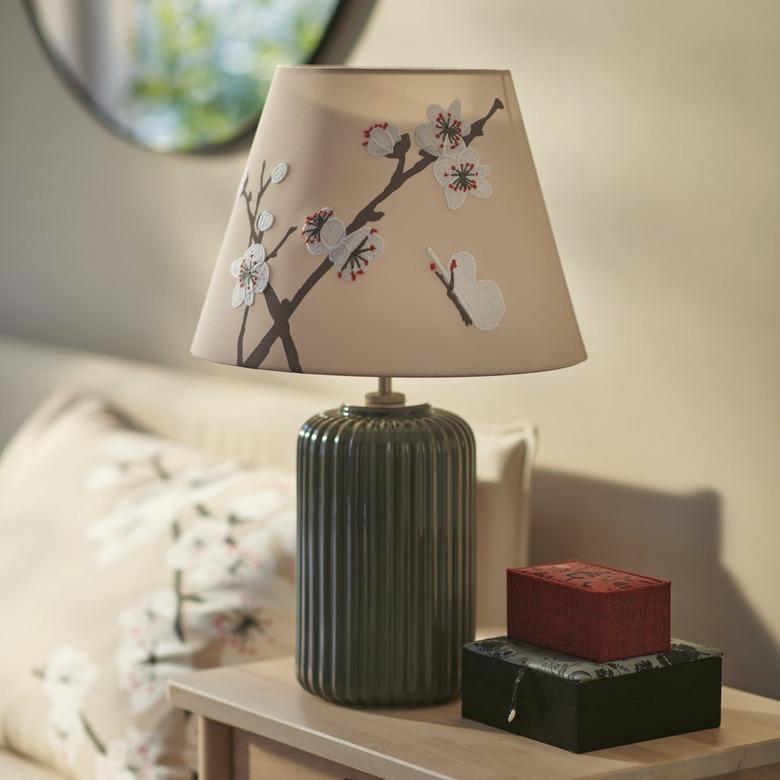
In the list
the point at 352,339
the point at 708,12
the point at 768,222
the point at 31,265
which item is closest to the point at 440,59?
the point at 708,12

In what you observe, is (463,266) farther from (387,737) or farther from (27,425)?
(27,425)

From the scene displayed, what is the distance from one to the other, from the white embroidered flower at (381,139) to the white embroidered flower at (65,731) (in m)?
0.76

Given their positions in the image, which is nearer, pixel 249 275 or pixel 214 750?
pixel 249 275

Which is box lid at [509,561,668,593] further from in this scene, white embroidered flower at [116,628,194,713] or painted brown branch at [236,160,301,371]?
white embroidered flower at [116,628,194,713]

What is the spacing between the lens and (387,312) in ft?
3.97

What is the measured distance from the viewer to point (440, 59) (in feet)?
5.82

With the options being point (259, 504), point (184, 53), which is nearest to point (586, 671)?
point (259, 504)

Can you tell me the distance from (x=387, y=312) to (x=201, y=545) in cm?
56

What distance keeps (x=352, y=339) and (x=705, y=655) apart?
1.43 ft

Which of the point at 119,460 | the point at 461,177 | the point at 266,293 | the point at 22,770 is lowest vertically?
the point at 22,770

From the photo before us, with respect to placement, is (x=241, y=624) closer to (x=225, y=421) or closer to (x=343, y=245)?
(x=225, y=421)

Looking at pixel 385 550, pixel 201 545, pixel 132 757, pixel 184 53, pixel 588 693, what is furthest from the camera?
pixel 184 53

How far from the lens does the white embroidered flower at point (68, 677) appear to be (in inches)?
63.1

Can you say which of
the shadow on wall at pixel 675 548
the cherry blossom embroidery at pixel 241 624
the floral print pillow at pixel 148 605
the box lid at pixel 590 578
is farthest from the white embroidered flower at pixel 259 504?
the box lid at pixel 590 578
